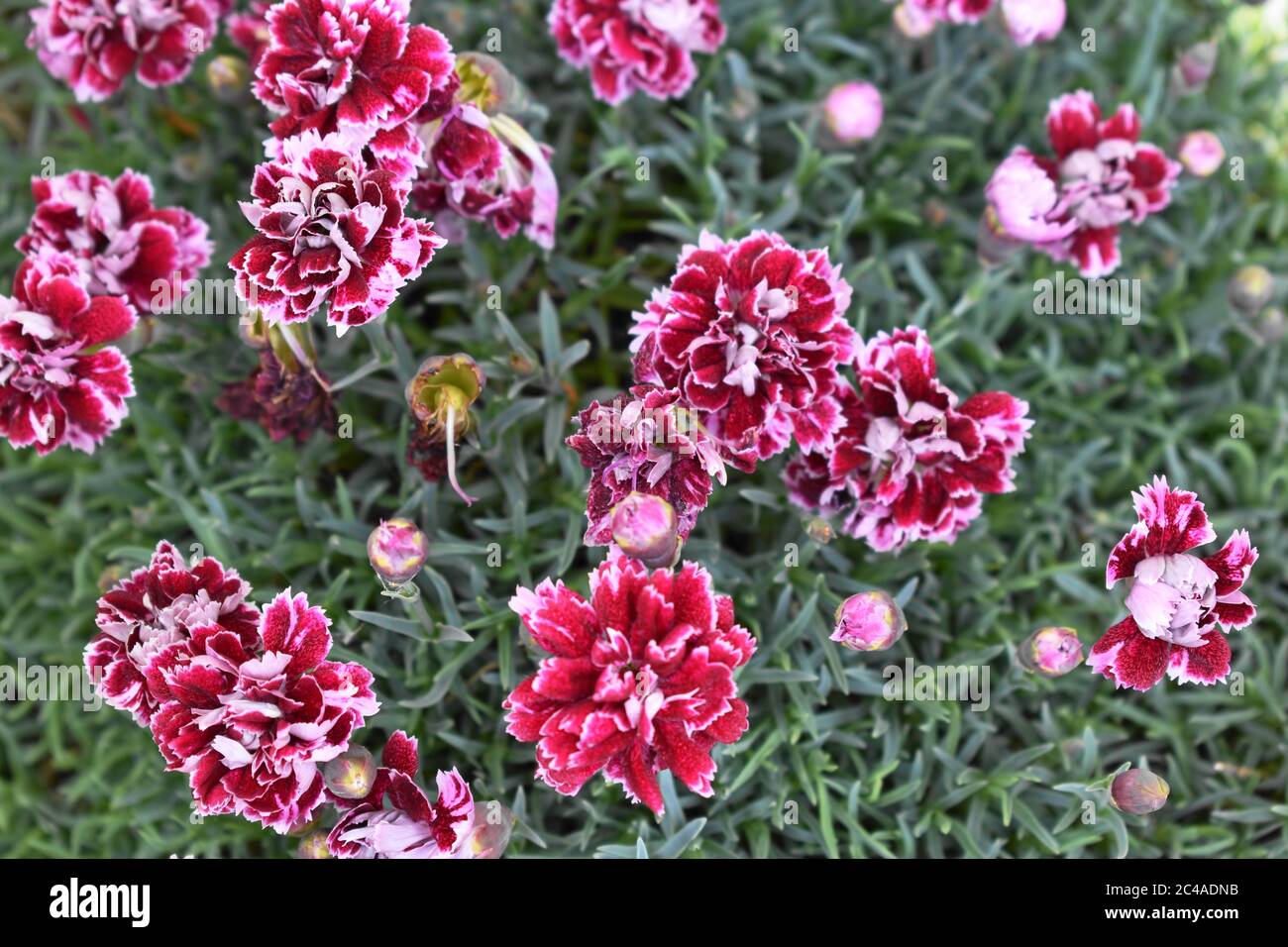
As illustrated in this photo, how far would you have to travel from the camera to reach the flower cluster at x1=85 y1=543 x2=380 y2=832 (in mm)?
1427

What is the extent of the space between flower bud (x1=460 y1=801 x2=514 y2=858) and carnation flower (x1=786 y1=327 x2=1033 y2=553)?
689 mm

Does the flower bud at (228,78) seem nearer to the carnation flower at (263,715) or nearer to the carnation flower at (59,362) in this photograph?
the carnation flower at (59,362)

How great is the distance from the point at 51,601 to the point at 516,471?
97cm

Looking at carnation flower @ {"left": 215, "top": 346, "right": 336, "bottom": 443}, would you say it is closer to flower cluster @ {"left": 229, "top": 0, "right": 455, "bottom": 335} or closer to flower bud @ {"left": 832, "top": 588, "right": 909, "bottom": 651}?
flower cluster @ {"left": 229, "top": 0, "right": 455, "bottom": 335}

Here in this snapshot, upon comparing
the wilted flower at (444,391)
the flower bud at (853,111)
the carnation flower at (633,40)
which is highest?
the carnation flower at (633,40)

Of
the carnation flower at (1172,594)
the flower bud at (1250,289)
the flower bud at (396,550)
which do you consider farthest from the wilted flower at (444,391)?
the flower bud at (1250,289)

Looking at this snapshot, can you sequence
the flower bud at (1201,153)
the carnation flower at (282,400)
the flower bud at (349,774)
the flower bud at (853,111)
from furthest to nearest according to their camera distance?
the flower bud at (1201,153) → the flower bud at (853,111) → the carnation flower at (282,400) → the flower bud at (349,774)

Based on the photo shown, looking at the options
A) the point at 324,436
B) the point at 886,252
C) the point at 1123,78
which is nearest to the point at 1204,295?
the point at 1123,78

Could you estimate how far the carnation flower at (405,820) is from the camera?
4.92 ft

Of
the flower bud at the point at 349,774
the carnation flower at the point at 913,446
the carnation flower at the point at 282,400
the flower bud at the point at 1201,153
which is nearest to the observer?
the flower bud at the point at 349,774

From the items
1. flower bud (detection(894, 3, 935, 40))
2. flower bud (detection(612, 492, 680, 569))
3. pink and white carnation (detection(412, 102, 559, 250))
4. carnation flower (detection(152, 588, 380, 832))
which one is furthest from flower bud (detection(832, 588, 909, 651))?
flower bud (detection(894, 3, 935, 40))

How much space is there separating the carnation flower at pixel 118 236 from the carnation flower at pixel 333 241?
0.42 meters

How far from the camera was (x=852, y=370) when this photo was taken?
186 centimetres

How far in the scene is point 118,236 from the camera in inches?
69.4
